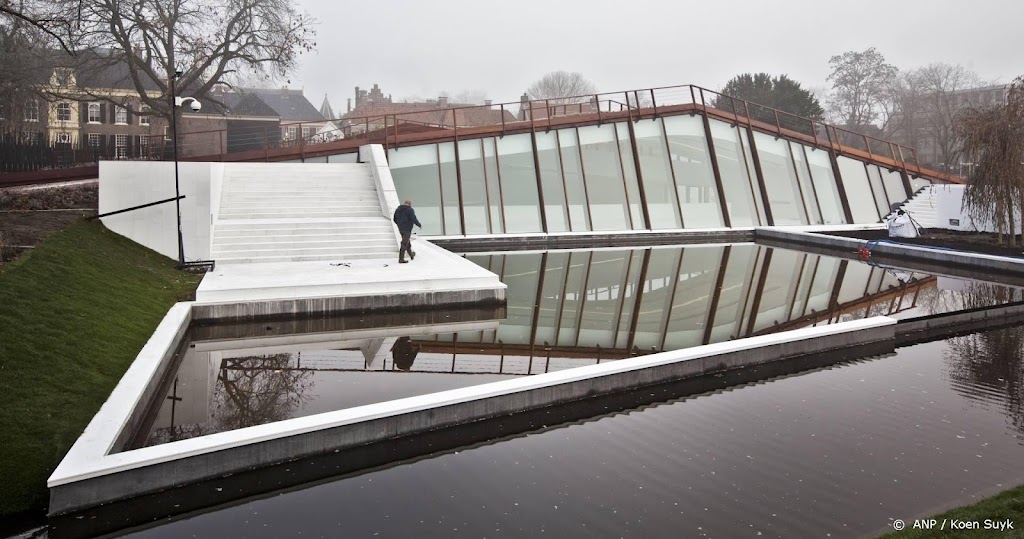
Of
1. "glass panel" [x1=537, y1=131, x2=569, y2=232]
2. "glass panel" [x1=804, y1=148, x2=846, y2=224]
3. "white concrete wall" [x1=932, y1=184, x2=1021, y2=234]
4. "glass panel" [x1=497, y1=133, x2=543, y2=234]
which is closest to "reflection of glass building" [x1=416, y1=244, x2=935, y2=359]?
"glass panel" [x1=497, y1=133, x2=543, y2=234]

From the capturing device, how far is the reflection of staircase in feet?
78.0

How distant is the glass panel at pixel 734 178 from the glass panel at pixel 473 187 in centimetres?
771

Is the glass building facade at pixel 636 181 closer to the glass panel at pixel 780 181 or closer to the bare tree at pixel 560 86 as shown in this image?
the glass panel at pixel 780 181

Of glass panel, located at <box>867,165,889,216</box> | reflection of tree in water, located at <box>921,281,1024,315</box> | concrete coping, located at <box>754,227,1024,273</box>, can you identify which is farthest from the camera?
glass panel, located at <box>867,165,889,216</box>

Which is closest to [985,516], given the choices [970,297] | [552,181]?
[970,297]

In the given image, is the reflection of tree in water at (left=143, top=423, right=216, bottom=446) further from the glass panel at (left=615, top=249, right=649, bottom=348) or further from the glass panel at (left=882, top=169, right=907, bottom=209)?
the glass panel at (left=882, top=169, right=907, bottom=209)

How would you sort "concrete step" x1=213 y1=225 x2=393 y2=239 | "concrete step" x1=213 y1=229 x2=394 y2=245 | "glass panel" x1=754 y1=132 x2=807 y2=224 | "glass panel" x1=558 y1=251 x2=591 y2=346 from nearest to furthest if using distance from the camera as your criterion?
"glass panel" x1=558 y1=251 x2=591 y2=346
"concrete step" x1=213 y1=229 x2=394 y2=245
"concrete step" x1=213 y1=225 x2=393 y2=239
"glass panel" x1=754 y1=132 x2=807 y2=224

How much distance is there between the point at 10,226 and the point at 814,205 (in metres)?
22.0

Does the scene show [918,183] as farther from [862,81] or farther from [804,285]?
[862,81]

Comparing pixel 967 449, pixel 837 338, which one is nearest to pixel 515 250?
pixel 837 338

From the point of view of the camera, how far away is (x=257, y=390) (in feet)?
25.5

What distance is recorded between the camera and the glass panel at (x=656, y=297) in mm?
10037

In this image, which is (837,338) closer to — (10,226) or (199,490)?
(199,490)

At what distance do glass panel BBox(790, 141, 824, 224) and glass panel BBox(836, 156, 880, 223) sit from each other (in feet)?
4.37
